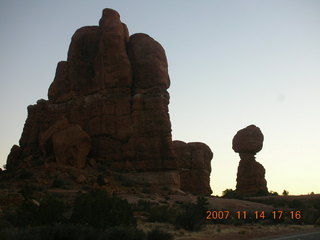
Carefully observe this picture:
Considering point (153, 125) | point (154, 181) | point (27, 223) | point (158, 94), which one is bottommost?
point (27, 223)

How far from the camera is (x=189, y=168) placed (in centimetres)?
6638

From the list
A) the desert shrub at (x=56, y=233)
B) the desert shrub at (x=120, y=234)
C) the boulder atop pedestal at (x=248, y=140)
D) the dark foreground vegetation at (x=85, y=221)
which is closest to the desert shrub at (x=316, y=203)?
the boulder atop pedestal at (x=248, y=140)

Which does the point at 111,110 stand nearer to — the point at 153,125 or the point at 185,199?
the point at 153,125

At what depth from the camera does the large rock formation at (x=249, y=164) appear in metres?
60.3

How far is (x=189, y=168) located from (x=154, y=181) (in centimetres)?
2324

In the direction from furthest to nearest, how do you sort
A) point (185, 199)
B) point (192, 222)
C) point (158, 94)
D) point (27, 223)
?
point (158, 94)
point (185, 199)
point (192, 222)
point (27, 223)

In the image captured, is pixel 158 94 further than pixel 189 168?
No

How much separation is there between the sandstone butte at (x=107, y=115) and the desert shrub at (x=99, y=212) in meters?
20.9

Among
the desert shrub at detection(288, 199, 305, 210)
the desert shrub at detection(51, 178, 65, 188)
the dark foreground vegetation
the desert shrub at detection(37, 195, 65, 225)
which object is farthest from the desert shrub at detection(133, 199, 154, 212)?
the desert shrub at detection(288, 199, 305, 210)

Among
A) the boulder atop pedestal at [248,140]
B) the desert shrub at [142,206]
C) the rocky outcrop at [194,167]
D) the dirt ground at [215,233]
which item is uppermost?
the boulder atop pedestal at [248,140]

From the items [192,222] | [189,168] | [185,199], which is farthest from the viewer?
[189,168]

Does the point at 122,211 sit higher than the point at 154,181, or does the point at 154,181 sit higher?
the point at 154,181

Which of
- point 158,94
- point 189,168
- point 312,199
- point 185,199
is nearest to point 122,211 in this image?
point 185,199
